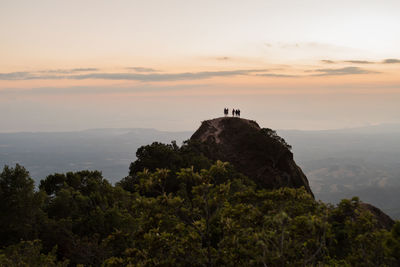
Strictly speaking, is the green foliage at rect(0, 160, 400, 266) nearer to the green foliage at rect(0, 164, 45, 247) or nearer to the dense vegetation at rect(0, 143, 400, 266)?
the dense vegetation at rect(0, 143, 400, 266)

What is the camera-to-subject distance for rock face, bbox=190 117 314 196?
235ft

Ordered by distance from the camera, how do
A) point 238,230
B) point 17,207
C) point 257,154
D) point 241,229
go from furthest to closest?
point 257,154, point 17,207, point 238,230, point 241,229

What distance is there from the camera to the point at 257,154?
76.1 meters

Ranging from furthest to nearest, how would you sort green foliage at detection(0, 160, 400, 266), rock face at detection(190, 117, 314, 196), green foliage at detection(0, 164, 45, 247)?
rock face at detection(190, 117, 314, 196)
green foliage at detection(0, 164, 45, 247)
green foliage at detection(0, 160, 400, 266)

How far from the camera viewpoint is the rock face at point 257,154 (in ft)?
235

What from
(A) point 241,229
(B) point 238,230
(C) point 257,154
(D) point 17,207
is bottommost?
(C) point 257,154

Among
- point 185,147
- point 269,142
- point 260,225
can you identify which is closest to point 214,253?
point 260,225

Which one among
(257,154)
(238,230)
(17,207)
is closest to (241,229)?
(238,230)

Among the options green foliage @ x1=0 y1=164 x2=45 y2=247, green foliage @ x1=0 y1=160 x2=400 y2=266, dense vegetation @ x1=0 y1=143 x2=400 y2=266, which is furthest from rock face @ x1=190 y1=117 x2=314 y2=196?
green foliage @ x1=0 y1=160 x2=400 y2=266

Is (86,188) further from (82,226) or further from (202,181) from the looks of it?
(202,181)

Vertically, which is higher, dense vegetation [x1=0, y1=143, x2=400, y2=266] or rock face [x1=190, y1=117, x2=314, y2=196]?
dense vegetation [x1=0, y1=143, x2=400, y2=266]

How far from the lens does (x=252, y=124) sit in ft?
277

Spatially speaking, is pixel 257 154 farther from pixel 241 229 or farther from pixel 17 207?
pixel 241 229

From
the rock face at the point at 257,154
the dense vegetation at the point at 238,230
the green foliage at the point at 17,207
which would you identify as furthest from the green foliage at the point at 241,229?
the rock face at the point at 257,154
